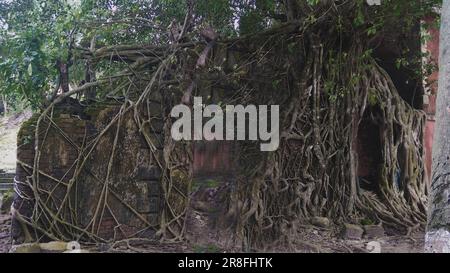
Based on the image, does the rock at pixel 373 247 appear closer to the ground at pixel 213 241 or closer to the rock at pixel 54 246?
the ground at pixel 213 241

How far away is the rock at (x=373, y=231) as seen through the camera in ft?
17.3

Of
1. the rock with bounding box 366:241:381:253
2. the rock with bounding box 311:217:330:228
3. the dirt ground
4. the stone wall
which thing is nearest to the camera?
the stone wall

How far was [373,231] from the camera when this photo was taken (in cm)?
532

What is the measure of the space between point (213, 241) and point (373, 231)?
6.93 feet

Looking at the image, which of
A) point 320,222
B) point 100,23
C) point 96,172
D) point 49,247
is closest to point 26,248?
point 49,247

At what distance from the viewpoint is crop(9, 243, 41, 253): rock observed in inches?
142

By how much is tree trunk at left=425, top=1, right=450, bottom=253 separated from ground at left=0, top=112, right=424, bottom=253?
2.54 metres

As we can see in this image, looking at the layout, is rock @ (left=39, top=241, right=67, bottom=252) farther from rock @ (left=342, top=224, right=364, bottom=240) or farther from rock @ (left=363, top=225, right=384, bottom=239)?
rock @ (left=363, top=225, right=384, bottom=239)

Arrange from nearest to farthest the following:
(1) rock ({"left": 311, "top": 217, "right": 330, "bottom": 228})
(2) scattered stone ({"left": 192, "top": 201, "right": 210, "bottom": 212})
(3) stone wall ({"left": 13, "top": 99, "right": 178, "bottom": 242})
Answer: (3) stone wall ({"left": 13, "top": 99, "right": 178, "bottom": 242}) → (1) rock ({"left": 311, "top": 217, "right": 330, "bottom": 228}) → (2) scattered stone ({"left": 192, "top": 201, "right": 210, "bottom": 212})

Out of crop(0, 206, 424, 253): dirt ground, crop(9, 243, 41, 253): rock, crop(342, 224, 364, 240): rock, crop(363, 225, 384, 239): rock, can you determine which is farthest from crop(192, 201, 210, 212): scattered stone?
crop(9, 243, 41, 253): rock

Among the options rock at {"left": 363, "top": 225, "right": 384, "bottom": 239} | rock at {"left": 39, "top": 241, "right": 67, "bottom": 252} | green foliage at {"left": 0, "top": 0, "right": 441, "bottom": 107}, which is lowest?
rock at {"left": 363, "top": 225, "right": 384, "bottom": 239}

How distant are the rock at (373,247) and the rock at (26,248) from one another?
11.4 ft

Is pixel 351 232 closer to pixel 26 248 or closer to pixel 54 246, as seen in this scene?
pixel 54 246

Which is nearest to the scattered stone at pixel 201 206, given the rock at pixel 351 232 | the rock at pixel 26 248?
the rock at pixel 351 232
